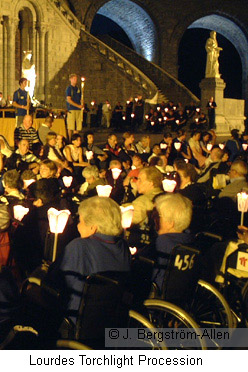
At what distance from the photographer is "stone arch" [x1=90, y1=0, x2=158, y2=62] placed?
35.8m

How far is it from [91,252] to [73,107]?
35.1 ft

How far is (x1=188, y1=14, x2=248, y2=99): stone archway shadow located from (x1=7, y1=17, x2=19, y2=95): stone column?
53.7 feet

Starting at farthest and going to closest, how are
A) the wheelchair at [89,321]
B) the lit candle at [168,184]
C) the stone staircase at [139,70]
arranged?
the stone staircase at [139,70], the lit candle at [168,184], the wheelchair at [89,321]

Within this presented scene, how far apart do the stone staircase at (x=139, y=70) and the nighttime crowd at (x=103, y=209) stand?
46.4 ft

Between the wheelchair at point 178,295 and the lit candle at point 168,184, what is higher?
the lit candle at point 168,184

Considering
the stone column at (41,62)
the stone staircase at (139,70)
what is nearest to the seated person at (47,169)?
the stone staircase at (139,70)

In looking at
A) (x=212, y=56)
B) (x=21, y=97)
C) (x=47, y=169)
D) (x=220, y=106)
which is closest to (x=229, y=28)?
(x=212, y=56)

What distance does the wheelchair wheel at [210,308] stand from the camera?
4.72 metres

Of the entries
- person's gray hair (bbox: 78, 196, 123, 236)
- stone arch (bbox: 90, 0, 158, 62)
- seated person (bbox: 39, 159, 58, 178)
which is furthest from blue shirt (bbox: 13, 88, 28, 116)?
stone arch (bbox: 90, 0, 158, 62)

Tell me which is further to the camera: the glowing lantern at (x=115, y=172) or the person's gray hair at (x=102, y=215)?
the glowing lantern at (x=115, y=172)

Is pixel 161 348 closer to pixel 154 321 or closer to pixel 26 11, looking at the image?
pixel 154 321

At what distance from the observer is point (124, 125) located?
81.4 feet

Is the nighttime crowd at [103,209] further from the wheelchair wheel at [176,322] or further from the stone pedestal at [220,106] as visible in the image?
the stone pedestal at [220,106]

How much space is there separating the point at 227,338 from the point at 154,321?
1.80ft
